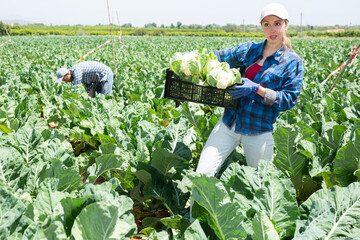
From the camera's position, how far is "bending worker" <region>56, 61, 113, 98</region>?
638cm

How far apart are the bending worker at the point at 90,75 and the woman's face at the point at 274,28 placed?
15.3ft

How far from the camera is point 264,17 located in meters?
2.54

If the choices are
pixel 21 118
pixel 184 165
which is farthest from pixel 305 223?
pixel 21 118

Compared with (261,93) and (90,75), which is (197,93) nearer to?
(261,93)

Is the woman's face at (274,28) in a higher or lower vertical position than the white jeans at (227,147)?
higher

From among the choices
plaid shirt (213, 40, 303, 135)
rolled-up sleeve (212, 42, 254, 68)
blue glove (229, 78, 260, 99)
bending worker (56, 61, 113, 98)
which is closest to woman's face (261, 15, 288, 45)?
plaid shirt (213, 40, 303, 135)

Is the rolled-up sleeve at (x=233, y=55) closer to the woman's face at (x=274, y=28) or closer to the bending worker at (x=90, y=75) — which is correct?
the woman's face at (x=274, y=28)

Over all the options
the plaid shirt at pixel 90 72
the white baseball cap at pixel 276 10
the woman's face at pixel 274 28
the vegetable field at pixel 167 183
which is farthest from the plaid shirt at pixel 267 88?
the plaid shirt at pixel 90 72

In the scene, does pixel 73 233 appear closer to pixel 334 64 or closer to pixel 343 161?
pixel 343 161

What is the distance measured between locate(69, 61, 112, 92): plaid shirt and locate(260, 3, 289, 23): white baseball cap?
4714 mm

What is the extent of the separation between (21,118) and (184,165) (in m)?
2.78

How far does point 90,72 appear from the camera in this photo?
6.77m

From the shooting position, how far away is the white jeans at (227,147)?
2674 millimetres

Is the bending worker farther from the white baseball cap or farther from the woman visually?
the white baseball cap
